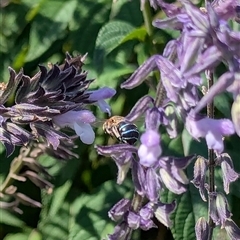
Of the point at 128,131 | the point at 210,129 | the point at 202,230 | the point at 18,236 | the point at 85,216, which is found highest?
the point at 210,129

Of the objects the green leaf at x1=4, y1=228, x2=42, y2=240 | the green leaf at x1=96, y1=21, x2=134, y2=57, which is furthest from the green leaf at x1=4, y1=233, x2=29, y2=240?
the green leaf at x1=96, y1=21, x2=134, y2=57

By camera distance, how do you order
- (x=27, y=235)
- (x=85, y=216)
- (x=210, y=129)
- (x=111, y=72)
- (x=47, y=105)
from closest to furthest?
(x=210, y=129)
(x=47, y=105)
(x=111, y=72)
(x=85, y=216)
(x=27, y=235)

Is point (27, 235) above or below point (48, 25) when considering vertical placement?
below

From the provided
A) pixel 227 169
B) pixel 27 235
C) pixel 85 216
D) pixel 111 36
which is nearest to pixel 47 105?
pixel 227 169

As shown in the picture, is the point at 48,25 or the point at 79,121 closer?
the point at 79,121

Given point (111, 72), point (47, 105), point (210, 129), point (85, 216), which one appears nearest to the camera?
point (210, 129)

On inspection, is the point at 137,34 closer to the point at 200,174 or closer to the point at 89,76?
the point at 89,76
